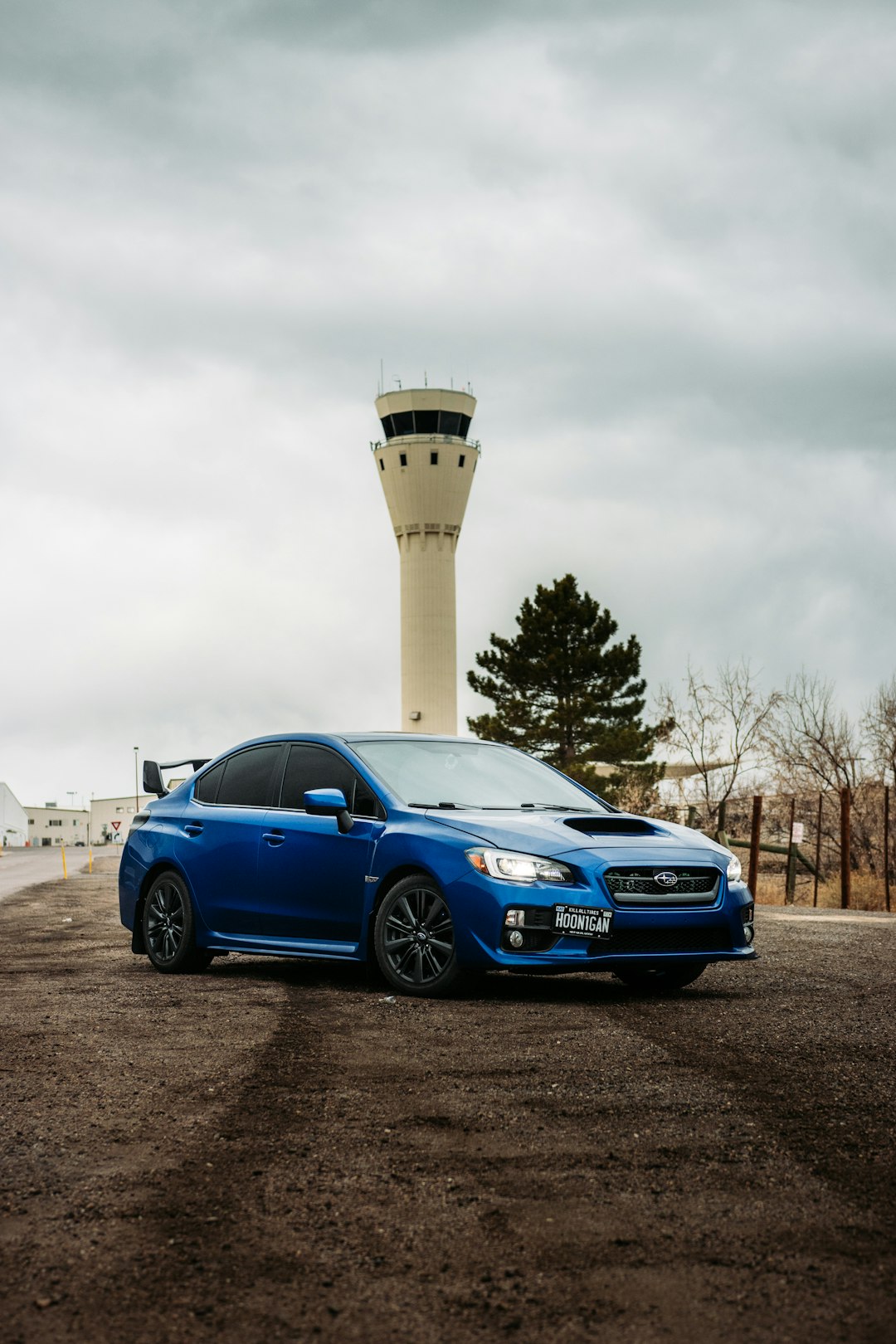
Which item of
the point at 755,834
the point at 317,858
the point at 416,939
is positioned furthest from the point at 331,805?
the point at 755,834

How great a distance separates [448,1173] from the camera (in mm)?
4480

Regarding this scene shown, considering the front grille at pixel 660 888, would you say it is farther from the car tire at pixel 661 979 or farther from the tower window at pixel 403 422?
the tower window at pixel 403 422

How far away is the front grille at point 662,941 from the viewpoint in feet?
27.6

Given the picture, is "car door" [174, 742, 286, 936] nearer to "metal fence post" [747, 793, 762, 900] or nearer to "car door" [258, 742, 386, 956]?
"car door" [258, 742, 386, 956]

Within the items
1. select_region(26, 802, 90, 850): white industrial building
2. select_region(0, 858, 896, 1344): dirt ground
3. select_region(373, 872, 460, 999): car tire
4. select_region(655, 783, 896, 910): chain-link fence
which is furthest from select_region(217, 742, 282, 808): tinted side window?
select_region(26, 802, 90, 850): white industrial building

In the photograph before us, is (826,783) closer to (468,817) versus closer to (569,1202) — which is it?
(468,817)

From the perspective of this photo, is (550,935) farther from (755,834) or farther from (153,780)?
(755,834)

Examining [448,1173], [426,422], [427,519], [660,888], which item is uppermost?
[426,422]

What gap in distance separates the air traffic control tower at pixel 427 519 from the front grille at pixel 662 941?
68.3 meters

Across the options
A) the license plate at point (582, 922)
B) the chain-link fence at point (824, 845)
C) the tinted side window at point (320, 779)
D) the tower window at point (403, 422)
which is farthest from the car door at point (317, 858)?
the tower window at point (403, 422)

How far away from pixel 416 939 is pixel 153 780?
3196 mm

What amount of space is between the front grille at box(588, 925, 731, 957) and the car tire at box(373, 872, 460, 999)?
0.84 meters

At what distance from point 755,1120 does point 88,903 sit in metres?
18.0

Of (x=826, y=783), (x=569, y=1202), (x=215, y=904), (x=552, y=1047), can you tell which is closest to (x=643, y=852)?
(x=552, y=1047)
